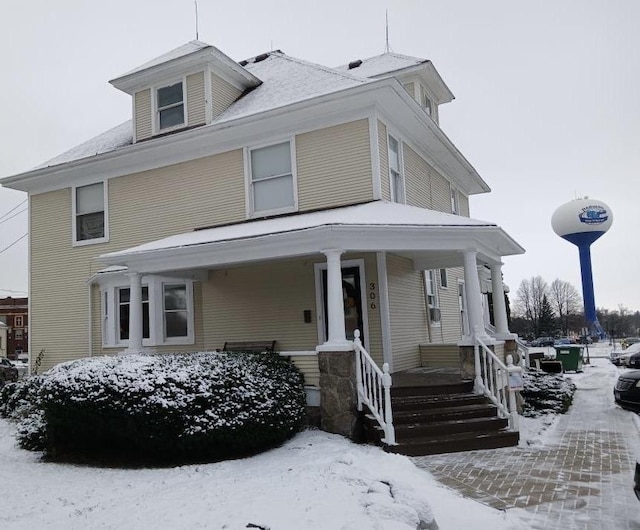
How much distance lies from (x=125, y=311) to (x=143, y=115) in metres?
4.81

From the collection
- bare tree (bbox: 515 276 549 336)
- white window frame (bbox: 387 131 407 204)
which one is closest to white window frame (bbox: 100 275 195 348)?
white window frame (bbox: 387 131 407 204)

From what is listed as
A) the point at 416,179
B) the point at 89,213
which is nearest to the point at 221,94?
the point at 89,213

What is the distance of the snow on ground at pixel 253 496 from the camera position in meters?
4.70

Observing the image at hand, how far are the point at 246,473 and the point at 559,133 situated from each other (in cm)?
1437

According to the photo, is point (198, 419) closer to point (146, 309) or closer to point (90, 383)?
point (90, 383)

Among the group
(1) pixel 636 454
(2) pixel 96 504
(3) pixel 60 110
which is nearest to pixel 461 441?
(1) pixel 636 454

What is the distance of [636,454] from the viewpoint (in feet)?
25.1

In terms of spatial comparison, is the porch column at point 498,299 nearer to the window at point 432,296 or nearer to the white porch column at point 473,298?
the window at point 432,296

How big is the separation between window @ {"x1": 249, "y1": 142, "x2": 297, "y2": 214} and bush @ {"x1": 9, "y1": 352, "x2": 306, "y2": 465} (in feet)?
14.3

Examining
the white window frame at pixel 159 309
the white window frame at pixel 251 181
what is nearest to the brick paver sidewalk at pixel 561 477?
the white window frame at pixel 251 181

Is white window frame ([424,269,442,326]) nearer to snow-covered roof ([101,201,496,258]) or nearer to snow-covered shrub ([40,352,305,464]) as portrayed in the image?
snow-covered roof ([101,201,496,258])

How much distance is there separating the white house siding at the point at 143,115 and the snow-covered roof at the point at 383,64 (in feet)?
16.8

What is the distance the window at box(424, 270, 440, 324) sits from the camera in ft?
44.8

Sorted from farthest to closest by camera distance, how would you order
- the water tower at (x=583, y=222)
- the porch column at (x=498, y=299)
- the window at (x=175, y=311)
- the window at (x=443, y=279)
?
the water tower at (x=583, y=222) → the window at (x=443, y=279) → the window at (x=175, y=311) → the porch column at (x=498, y=299)
